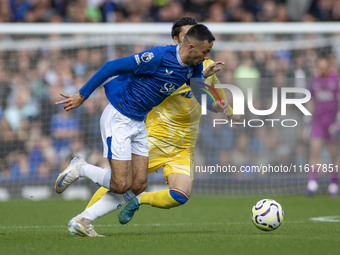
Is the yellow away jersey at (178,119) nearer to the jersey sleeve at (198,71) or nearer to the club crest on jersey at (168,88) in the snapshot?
the jersey sleeve at (198,71)

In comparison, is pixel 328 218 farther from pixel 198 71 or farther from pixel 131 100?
pixel 131 100

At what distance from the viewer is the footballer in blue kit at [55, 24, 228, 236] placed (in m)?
6.98

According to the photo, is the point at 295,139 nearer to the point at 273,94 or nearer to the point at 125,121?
the point at 273,94

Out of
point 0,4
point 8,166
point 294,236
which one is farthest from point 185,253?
point 0,4

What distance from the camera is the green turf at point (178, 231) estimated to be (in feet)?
19.6

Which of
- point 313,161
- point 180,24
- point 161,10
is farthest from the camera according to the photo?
point 161,10

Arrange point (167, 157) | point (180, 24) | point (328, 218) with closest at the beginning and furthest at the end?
point (167, 157), point (180, 24), point (328, 218)

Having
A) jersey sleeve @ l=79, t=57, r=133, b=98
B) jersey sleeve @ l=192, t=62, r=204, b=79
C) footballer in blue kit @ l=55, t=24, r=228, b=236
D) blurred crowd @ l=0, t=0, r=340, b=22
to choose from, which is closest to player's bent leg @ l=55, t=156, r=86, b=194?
footballer in blue kit @ l=55, t=24, r=228, b=236

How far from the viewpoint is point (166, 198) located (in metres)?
7.37

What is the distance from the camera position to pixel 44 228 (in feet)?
27.4

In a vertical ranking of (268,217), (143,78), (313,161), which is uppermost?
(143,78)

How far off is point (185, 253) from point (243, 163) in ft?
26.4

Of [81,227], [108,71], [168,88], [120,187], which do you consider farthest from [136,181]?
[108,71]

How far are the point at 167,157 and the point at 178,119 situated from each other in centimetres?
51
